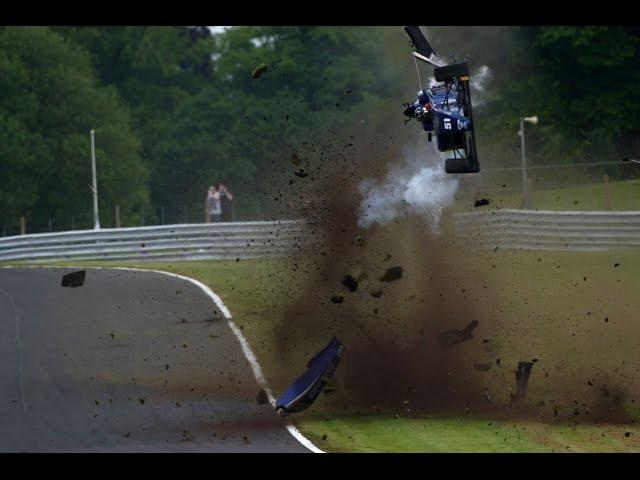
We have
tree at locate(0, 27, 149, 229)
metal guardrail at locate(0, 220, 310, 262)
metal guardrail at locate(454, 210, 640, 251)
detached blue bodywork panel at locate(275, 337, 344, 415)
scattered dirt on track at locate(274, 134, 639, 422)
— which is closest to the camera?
detached blue bodywork panel at locate(275, 337, 344, 415)

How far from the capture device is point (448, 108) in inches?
768

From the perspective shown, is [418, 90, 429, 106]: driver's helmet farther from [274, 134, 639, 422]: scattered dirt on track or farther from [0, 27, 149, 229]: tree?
[0, 27, 149, 229]: tree

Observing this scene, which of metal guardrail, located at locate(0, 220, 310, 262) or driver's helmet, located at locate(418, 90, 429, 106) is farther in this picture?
metal guardrail, located at locate(0, 220, 310, 262)

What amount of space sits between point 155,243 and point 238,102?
111 feet

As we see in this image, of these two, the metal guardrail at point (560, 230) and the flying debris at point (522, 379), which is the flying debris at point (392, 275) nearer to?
the flying debris at point (522, 379)

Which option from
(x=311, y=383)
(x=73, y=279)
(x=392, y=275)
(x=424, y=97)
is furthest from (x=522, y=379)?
(x=73, y=279)

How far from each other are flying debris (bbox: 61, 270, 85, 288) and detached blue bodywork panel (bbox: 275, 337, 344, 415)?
13675 millimetres

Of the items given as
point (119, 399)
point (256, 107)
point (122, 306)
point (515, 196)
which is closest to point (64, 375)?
point (119, 399)

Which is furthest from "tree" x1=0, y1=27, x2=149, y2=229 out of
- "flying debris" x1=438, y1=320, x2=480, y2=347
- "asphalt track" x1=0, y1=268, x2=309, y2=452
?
"flying debris" x1=438, y1=320, x2=480, y2=347

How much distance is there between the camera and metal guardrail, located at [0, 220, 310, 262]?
3503 centimetres

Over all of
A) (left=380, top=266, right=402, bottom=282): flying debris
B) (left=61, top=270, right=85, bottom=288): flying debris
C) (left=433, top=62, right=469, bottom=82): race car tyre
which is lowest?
(left=61, top=270, right=85, bottom=288): flying debris

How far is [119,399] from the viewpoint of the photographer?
61.5ft

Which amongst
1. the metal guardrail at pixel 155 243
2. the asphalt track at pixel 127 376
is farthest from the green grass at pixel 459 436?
the metal guardrail at pixel 155 243
